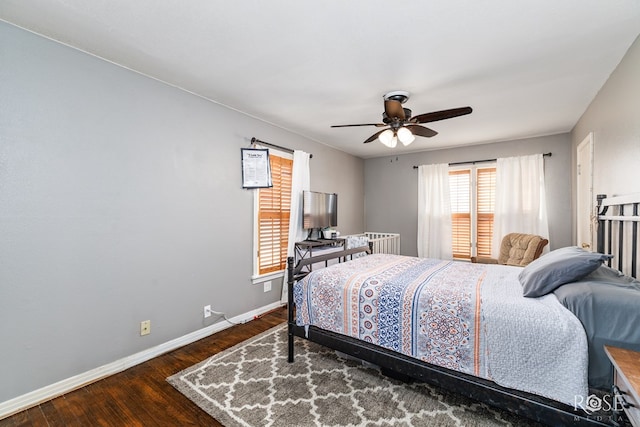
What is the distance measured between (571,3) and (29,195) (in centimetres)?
347

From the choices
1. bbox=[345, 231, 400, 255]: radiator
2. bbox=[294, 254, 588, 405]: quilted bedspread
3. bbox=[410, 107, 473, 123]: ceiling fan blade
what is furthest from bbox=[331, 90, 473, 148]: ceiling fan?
bbox=[345, 231, 400, 255]: radiator

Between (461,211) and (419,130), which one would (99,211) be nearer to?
(419,130)

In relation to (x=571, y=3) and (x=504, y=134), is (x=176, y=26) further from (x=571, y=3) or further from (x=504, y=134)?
(x=504, y=134)

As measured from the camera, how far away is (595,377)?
1329 millimetres

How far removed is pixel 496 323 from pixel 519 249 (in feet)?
8.81

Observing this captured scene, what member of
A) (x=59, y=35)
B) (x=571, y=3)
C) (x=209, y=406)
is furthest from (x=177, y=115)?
(x=571, y=3)

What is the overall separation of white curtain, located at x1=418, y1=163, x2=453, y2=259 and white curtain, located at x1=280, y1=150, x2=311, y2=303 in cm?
221

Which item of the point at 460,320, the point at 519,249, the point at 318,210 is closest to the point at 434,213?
the point at 519,249

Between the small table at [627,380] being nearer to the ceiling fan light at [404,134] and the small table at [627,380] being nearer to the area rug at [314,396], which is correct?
the area rug at [314,396]

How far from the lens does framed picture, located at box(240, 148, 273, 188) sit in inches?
128

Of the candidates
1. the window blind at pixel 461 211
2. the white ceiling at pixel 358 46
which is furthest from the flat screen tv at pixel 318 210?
the window blind at pixel 461 211

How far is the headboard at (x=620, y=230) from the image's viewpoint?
179cm

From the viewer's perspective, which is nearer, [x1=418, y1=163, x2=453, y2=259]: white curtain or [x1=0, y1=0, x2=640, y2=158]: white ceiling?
[x1=0, y1=0, x2=640, y2=158]: white ceiling

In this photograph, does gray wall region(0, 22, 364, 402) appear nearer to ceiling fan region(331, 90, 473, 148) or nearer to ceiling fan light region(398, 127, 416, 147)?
ceiling fan region(331, 90, 473, 148)
